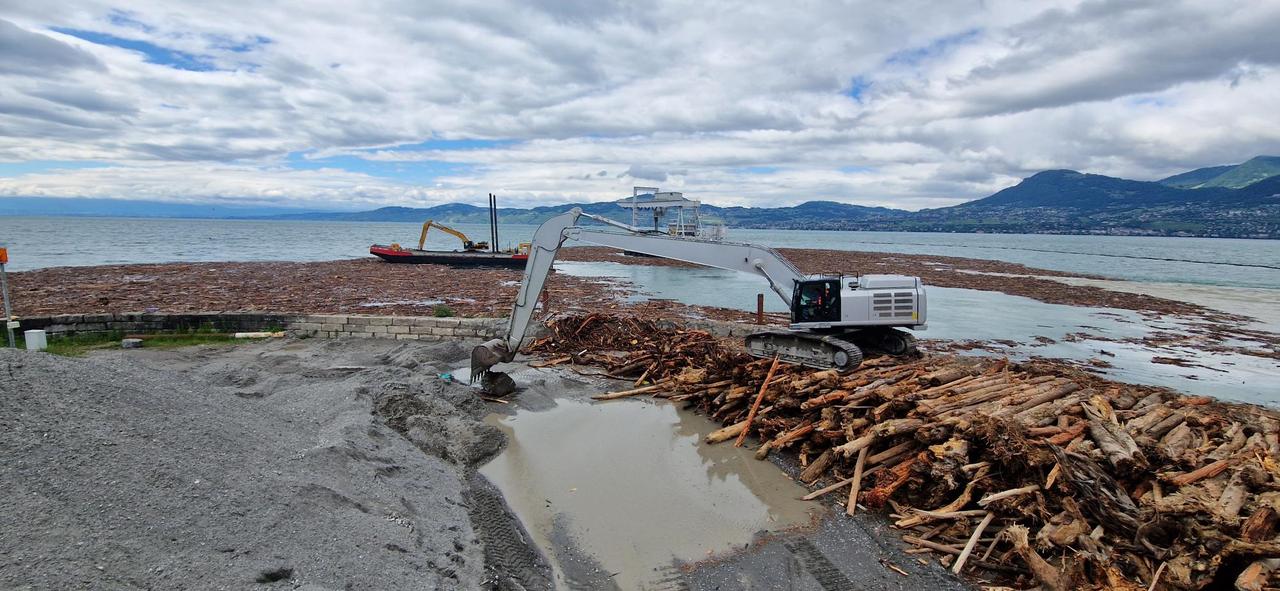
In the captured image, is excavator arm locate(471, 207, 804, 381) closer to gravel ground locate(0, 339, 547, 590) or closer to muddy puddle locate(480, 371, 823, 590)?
muddy puddle locate(480, 371, 823, 590)

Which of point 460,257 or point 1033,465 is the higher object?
point 460,257

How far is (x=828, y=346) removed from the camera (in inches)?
458

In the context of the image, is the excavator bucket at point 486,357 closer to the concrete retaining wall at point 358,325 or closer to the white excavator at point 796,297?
the white excavator at point 796,297

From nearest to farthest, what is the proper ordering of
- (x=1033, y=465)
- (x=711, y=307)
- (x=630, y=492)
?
(x=1033, y=465) → (x=630, y=492) → (x=711, y=307)

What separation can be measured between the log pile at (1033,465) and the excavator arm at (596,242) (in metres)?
2.09

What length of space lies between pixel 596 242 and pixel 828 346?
5.07 meters

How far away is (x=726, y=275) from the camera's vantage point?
41938 mm

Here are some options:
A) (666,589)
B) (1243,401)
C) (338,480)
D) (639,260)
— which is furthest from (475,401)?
(639,260)

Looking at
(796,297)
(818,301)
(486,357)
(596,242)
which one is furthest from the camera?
(596,242)

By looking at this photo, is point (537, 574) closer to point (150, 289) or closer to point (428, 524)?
point (428, 524)

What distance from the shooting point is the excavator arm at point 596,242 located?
39.1 ft

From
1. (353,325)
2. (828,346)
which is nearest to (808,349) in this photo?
(828,346)

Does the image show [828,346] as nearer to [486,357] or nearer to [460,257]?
[486,357]

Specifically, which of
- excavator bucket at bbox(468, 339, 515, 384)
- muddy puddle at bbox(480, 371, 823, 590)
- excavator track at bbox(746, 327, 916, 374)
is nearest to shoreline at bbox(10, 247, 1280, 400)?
excavator track at bbox(746, 327, 916, 374)
